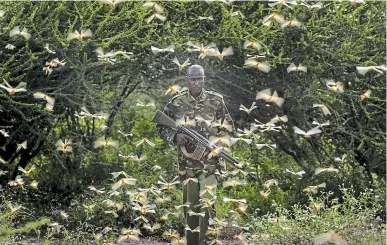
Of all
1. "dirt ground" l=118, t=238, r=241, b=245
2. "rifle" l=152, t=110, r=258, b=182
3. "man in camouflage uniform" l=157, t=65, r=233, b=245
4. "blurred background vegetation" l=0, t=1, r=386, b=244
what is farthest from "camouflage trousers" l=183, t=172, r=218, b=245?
"dirt ground" l=118, t=238, r=241, b=245

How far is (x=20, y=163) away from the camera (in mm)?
8492

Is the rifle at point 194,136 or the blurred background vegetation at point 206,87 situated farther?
the blurred background vegetation at point 206,87

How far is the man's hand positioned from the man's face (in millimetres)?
357

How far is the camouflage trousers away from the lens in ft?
19.4

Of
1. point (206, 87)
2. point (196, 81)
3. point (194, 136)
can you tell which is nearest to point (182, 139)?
point (194, 136)

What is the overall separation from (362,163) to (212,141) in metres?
3.40

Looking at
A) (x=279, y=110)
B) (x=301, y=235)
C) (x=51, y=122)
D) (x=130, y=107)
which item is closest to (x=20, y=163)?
(x=51, y=122)

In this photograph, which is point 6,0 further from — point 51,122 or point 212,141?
point 212,141

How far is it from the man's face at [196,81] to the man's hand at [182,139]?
1.17 feet

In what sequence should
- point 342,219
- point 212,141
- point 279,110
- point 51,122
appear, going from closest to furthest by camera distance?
1. point 212,141
2. point 342,219
3. point 51,122
4. point 279,110

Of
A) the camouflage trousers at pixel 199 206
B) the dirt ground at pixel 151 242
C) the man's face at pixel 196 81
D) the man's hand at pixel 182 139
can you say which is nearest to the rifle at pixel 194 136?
the man's hand at pixel 182 139

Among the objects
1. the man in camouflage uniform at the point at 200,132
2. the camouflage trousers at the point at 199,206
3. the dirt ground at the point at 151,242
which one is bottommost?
the dirt ground at the point at 151,242

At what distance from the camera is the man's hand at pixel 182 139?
5.91 metres

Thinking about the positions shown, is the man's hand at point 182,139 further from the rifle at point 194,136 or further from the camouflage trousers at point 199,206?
the camouflage trousers at point 199,206
